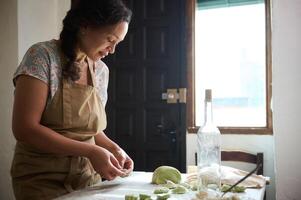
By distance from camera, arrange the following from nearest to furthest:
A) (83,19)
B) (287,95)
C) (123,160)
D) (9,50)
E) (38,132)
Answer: (38,132)
(83,19)
(123,160)
(287,95)
(9,50)

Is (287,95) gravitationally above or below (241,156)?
above

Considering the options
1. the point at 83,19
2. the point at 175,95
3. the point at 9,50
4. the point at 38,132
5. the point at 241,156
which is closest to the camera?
the point at 38,132

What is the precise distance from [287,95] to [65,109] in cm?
147

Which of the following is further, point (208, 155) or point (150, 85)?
point (150, 85)

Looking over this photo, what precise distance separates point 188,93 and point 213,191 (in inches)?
64.7

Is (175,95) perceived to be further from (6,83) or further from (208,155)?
(208,155)

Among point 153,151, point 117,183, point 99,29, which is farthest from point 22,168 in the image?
point 153,151

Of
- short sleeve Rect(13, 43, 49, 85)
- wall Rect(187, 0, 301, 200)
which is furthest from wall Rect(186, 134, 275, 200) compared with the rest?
short sleeve Rect(13, 43, 49, 85)

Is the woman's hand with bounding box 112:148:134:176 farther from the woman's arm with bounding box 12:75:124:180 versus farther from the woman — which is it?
the woman's arm with bounding box 12:75:124:180

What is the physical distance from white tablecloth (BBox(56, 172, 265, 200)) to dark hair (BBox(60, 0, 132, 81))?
372 mm

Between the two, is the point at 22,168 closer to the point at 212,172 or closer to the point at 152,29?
the point at 212,172

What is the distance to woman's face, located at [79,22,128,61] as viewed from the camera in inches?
44.3

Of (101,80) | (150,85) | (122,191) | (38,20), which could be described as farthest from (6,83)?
(122,191)

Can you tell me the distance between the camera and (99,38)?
114 centimetres
